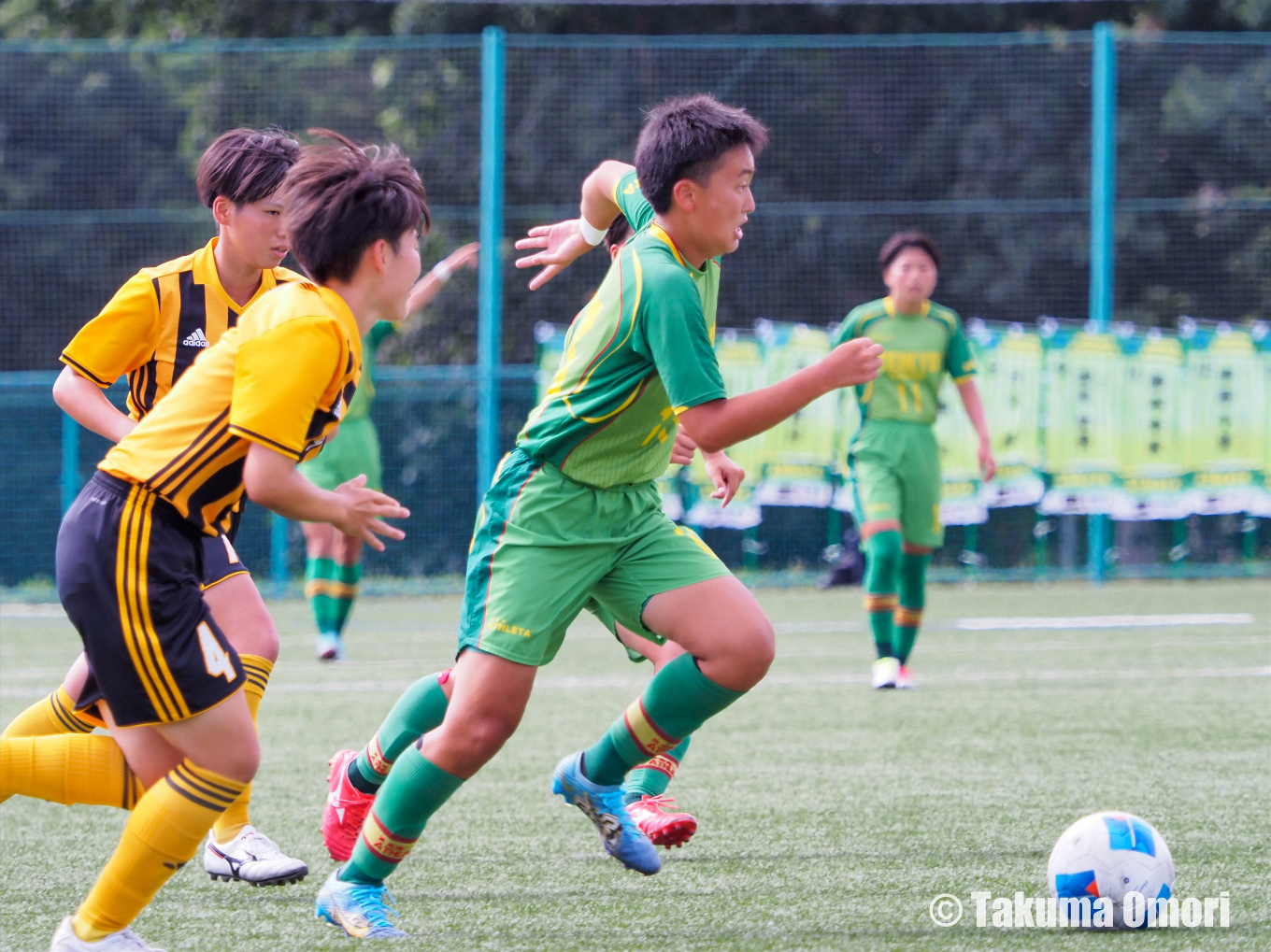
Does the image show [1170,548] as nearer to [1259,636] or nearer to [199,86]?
[1259,636]

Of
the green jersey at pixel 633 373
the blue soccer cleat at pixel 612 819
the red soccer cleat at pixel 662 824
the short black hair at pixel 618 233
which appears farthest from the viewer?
the short black hair at pixel 618 233

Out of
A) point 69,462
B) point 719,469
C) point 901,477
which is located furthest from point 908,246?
point 69,462

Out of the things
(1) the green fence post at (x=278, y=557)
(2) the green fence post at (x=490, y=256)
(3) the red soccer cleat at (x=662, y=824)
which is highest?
(2) the green fence post at (x=490, y=256)

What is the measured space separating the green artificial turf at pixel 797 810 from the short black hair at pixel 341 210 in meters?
1.31

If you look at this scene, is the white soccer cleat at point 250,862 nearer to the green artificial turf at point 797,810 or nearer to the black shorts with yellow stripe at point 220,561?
the green artificial turf at point 797,810

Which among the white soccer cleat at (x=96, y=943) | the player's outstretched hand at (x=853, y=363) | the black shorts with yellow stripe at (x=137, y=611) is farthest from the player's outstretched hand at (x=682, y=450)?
the white soccer cleat at (x=96, y=943)

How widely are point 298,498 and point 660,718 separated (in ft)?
3.85

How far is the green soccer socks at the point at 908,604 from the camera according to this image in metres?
7.18

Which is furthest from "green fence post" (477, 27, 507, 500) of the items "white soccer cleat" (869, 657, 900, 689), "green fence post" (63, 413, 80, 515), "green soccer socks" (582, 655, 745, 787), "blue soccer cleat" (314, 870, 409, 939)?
"blue soccer cleat" (314, 870, 409, 939)

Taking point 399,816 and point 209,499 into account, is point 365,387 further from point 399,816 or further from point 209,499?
point 209,499

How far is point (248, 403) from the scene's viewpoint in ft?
8.51

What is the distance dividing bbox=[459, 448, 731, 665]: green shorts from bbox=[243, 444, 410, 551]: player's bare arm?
0.54m

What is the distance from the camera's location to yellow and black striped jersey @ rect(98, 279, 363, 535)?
8.52 feet

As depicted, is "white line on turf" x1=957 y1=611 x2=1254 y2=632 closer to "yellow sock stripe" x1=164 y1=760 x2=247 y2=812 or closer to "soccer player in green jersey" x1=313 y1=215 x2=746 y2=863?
"soccer player in green jersey" x1=313 y1=215 x2=746 y2=863
